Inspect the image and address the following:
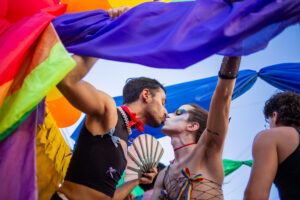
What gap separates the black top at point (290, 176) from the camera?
5.92ft

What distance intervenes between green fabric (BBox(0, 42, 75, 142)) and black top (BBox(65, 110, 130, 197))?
2.23 ft

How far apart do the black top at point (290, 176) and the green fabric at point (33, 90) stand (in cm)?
135

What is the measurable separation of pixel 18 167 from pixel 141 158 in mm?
1176

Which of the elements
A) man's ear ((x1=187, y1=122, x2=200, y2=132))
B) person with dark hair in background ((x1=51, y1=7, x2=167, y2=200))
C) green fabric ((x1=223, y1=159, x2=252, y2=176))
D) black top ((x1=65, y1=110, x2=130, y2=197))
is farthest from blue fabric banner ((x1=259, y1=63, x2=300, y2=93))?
black top ((x1=65, y1=110, x2=130, y2=197))

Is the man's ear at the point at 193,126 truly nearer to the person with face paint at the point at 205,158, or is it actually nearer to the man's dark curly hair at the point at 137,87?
the person with face paint at the point at 205,158

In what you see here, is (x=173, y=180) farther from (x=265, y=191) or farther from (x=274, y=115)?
(x=274, y=115)

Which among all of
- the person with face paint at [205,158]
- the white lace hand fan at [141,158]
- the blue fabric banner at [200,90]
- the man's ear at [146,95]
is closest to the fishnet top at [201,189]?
the person with face paint at [205,158]

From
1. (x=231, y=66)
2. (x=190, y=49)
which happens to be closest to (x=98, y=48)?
(x=190, y=49)

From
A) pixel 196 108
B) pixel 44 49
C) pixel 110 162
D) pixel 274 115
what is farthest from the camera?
pixel 196 108

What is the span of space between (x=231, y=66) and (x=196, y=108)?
0.95 metres

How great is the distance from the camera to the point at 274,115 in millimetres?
2270

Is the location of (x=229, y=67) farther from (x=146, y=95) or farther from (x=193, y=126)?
(x=146, y=95)

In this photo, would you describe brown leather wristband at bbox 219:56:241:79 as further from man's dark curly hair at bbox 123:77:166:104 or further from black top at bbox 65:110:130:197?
man's dark curly hair at bbox 123:77:166:104

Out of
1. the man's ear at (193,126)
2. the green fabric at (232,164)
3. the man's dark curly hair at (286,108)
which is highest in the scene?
the man's dark curly hair at (286,108)
